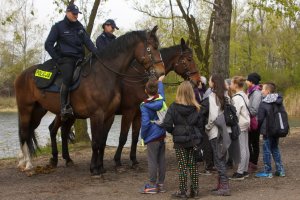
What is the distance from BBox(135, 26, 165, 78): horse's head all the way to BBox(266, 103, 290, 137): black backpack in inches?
80.3

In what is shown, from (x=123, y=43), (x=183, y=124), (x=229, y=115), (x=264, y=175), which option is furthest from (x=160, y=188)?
(x=123, y=43)

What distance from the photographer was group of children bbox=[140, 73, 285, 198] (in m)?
6.21

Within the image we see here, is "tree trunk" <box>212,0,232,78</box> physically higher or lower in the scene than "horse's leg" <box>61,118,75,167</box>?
higher

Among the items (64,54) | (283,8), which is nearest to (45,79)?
(64,54)

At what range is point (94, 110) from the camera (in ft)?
26.2

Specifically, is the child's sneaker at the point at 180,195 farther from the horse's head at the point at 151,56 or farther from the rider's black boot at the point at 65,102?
the rider's black boot at the point at 65,102

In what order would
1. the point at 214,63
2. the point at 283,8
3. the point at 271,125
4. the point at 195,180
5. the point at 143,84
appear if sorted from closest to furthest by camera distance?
1. the point at 195,180
2. the point at 271,125
3. the point at 143,84
4. the point at 214,63
5. the point at 283,8

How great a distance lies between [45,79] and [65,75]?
2.48 ft

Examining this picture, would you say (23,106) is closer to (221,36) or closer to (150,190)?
(150,190)

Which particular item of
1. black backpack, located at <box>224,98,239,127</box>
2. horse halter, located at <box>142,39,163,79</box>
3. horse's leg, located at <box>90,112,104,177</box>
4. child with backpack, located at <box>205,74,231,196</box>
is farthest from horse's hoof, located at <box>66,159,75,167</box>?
black backpack, located at <box>224,98,239,127</box>

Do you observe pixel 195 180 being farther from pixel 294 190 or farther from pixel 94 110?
pixel 94 110

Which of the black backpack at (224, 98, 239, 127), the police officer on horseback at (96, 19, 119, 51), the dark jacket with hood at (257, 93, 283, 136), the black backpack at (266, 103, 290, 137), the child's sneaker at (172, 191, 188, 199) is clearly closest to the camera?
the child's sneaker at (172, 191, 188, 199)

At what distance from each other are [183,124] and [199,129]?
1.18ft

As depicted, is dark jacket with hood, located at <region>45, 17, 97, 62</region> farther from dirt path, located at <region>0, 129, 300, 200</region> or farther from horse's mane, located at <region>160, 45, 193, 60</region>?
dirt path, located at <region>0, 129, 300, 200</region>
